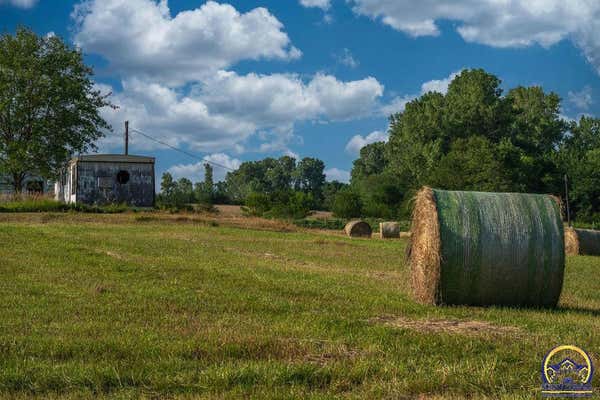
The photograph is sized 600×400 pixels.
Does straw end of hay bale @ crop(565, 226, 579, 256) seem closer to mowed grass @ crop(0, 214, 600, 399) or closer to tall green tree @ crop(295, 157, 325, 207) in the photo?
mowed grass @ crop(0, 214, 600, 399)

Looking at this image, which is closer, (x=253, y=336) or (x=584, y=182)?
(x=253, y=336)

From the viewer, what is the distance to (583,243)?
94.6 feet

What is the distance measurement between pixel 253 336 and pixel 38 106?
4914 centimetres

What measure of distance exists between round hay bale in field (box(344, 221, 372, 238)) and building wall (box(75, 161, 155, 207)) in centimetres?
1727

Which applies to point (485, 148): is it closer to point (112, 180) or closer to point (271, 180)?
point (112, 180)

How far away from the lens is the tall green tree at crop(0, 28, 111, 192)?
49.9m

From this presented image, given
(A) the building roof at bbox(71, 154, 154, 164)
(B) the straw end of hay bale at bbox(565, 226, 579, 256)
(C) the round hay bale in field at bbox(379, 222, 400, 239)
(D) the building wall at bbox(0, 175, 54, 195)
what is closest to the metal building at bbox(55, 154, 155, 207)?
(A) the building roof at bbox(71, 154, 154, 164)

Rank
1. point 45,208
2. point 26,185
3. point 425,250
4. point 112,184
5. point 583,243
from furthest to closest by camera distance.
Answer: point 26,185 → point 112,184 → point 45,208 → point 583,243 → point 425,250

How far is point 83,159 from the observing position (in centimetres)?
4781

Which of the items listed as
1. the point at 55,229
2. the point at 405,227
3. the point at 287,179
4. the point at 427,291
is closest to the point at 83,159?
the point at 55,229

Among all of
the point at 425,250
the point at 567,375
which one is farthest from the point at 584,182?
the point at 567,375

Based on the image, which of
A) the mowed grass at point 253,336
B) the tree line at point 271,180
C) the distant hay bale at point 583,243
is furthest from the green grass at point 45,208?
the tree line at point 271,180

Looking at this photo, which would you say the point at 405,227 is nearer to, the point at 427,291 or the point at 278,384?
the point at 427,291

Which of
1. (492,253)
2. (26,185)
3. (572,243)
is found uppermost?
(26,185)
